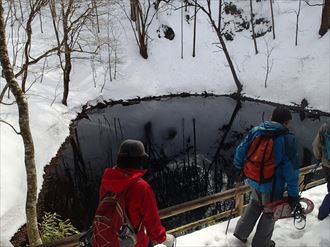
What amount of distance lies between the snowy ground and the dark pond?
1.02 metres

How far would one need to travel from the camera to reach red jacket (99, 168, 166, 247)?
2.96 m

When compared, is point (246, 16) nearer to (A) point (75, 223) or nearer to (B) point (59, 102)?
(B) point (59, 102)

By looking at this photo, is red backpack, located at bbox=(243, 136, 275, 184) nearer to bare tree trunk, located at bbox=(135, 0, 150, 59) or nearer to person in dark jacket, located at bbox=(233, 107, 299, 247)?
person in dark jacket, located at bbox=(233, 107, 299, 247)

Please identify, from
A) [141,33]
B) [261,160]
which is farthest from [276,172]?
[141,33]

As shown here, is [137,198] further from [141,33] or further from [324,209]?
[141,33]

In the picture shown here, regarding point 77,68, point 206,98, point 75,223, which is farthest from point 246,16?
point 75,223

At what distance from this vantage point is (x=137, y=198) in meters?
2.96

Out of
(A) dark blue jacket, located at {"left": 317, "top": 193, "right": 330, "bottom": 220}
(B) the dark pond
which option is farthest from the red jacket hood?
(B) the dark pond

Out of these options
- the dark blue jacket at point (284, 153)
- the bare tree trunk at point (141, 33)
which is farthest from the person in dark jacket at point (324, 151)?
the bare tree trunk at point (141, 33)

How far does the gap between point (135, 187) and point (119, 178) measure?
6.1 inches

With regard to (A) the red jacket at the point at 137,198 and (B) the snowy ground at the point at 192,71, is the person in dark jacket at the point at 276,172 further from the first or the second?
(B) the snowy ground at the point at 192,71

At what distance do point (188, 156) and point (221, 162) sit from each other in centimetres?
150

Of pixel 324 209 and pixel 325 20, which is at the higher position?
pixel 325 20

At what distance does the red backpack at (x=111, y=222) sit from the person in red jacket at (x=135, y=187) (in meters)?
0.05
